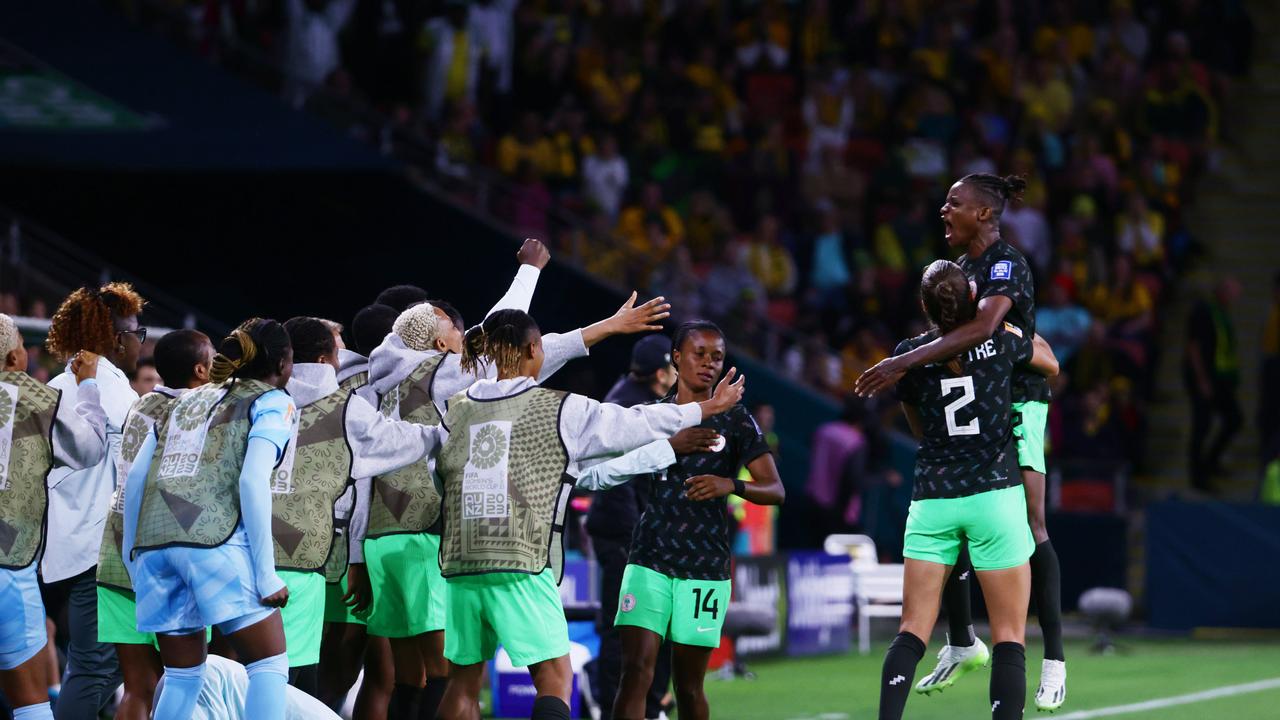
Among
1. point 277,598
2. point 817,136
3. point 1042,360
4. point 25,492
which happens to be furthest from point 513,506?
point 817,136

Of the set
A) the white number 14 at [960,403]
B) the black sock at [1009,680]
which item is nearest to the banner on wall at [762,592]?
the black sock at [1009,680]

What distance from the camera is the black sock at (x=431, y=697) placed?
8.45 metres

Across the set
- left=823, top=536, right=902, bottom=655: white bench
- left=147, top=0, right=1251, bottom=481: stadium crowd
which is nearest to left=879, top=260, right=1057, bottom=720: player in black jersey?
left=823, top=536, right=902, bottom=655: white bench

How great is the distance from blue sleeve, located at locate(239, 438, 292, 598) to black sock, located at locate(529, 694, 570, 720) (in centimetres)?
117

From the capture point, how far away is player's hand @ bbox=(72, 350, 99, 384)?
8453 millimetres

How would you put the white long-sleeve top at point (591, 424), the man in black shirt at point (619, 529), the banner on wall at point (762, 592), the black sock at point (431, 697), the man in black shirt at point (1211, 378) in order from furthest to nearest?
the man in black shirt at point (1211, 378) < the banner on wall at point (762, 592) < the man in black shirt at point (619, 529) < the black sock at point (431, 697) < the white long-sleeve top at point (591, 424)

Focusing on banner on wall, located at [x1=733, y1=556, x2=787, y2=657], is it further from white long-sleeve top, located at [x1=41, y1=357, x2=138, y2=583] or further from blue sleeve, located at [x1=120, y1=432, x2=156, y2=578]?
blue sleeve, located at [x1=120, y1=432, x2=156, y2=578]

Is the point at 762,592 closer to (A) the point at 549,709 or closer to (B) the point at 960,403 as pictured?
(B) the point at 960,403

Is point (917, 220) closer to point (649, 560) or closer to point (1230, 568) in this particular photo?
point (1230, 568)

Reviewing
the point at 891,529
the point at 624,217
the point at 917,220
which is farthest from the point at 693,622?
the point at 917,220

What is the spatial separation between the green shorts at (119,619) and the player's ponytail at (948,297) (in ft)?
12.1

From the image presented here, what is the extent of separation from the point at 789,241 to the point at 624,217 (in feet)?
7.24

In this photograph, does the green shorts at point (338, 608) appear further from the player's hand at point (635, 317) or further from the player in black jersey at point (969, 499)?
the player in black jersey at point (969, 499)

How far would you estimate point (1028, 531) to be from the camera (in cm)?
810
